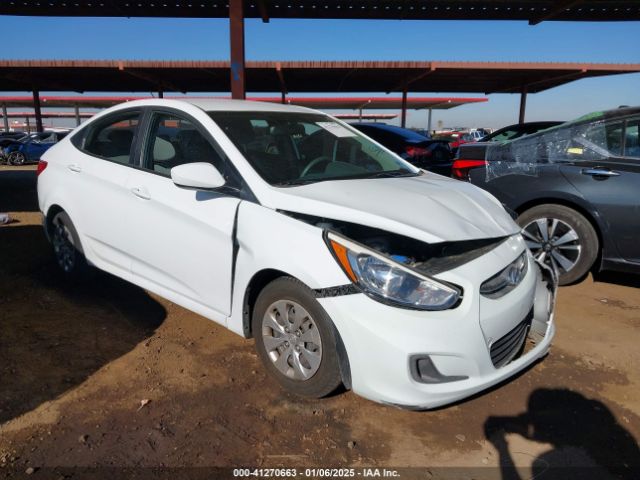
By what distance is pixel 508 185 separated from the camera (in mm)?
4652

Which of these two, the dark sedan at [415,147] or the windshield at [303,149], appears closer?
the windshield at [303,149]

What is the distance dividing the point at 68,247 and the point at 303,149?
95.8 inches

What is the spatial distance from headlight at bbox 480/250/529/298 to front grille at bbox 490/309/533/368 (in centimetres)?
21

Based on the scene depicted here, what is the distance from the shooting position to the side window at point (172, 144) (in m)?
3.26

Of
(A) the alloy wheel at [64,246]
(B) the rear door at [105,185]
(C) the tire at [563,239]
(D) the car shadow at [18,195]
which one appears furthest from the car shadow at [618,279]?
(D) the car shadow at [18,195]

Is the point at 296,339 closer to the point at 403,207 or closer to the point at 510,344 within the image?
the point at 403,207

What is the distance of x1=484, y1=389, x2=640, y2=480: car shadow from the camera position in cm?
219

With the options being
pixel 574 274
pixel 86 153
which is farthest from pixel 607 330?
pixel 86 153

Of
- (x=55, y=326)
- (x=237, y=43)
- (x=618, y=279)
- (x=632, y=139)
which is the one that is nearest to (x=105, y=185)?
(x=55, y=326)

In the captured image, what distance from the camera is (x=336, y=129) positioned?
3824mm

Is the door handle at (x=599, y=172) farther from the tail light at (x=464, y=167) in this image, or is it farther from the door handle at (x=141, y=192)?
the door handle at (x=141, y=192)

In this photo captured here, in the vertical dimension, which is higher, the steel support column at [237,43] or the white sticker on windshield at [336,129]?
the steel support column at [237,43]

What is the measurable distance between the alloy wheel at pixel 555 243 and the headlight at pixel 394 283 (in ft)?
7.89

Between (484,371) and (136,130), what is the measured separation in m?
2.93
